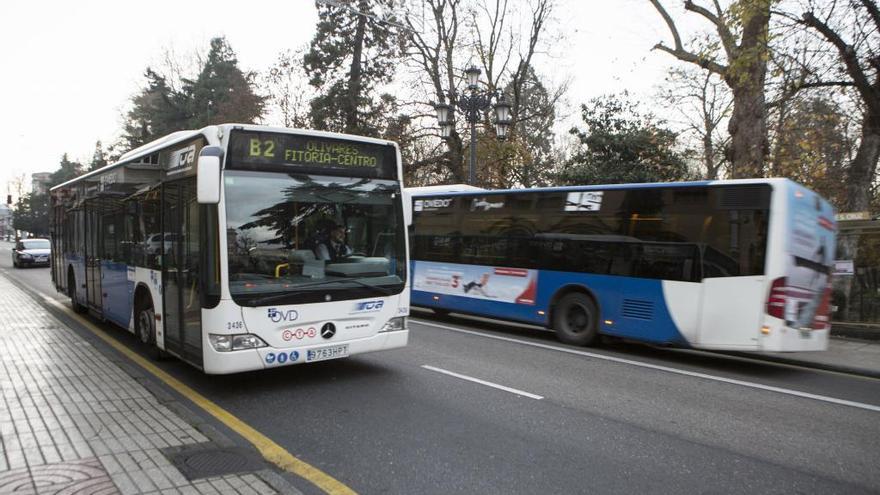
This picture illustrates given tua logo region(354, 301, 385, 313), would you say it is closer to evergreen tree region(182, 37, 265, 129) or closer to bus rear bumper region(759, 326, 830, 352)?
bus rear bumper region(759, 326, 830, 352)

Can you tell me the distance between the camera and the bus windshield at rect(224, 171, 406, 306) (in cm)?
597

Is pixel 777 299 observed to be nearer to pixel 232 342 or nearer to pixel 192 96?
pixel 232 342

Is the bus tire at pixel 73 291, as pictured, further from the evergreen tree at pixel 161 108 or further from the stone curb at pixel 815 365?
the evergreen tree at pixel 161 108

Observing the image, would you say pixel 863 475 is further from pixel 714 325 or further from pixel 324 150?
pixel 324 150

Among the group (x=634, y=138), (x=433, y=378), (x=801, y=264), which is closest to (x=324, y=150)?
(x=433, y=378)

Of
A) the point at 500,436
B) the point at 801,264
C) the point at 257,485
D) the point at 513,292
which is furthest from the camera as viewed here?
the point at 513,292

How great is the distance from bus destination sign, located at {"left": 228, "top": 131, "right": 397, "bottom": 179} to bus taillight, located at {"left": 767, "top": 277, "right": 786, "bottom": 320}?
17.5 ft

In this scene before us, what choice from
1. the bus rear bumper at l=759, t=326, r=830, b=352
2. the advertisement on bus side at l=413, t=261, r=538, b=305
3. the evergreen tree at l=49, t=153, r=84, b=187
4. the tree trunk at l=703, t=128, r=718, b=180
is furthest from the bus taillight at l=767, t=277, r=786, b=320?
the evergreen tree at l=49, t=153, r=84, b=187

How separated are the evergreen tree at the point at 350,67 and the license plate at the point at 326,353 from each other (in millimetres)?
23295

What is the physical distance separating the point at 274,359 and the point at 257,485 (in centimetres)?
226

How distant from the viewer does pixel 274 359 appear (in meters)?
6.14

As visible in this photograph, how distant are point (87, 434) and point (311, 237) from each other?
276cm

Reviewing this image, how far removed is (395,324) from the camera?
7.14 metres

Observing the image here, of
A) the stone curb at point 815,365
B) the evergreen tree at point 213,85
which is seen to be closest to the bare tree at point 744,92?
the stone curb at point 815,365
